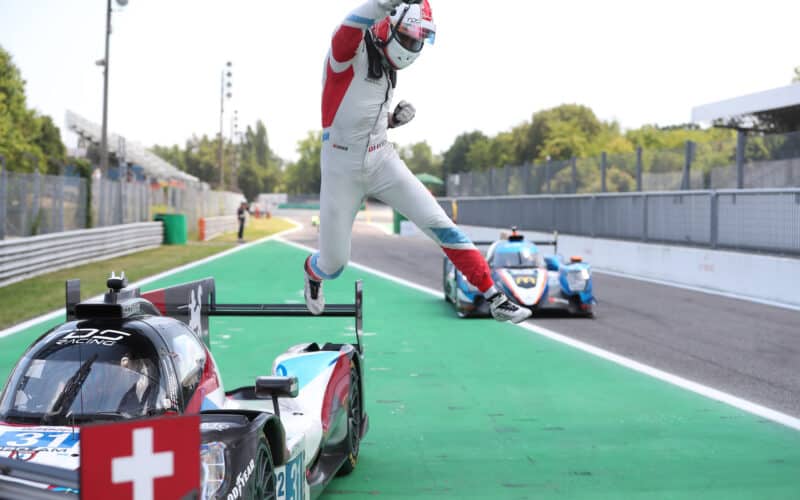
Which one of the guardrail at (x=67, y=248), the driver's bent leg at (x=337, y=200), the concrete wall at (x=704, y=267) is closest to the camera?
the driver's bent leg at (x=337, y=200)

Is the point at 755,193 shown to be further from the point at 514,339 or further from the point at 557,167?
the point at 557,167

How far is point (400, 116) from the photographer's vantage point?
580cm

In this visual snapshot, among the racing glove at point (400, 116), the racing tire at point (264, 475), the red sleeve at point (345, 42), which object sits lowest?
the racing tire at point (264, 475)

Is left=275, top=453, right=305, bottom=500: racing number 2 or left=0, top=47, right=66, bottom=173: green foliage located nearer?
left=275, top=453, right=305, bottom=500: racing number 2

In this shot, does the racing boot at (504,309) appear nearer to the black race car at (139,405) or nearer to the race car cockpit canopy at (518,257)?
the black race car at (139,405)

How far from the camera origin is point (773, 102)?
28.2 meters

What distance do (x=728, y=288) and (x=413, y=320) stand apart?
8.04 m

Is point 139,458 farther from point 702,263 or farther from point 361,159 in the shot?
point 702,263

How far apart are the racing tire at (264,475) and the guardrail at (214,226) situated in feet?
136

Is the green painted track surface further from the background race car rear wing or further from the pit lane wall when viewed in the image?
the pit lane wall

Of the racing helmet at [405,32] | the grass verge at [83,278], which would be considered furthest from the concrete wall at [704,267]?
the racing helmet at [405,32]

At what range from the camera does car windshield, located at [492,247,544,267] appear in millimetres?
15430

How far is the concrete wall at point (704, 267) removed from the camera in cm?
1773

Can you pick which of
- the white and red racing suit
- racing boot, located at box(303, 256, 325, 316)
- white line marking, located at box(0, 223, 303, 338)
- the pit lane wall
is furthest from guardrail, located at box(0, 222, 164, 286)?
the white and red racing suit
